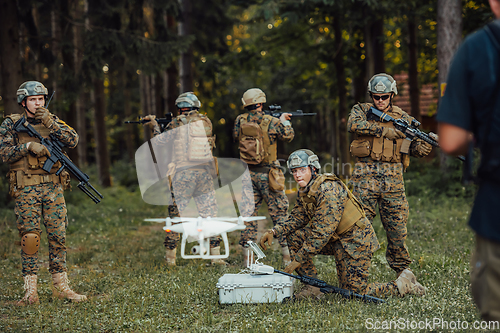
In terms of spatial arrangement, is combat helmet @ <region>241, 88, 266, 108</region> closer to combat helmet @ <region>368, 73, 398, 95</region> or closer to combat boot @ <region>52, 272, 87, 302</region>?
combat helmet @ <region>368, 73, 398, 95</region>

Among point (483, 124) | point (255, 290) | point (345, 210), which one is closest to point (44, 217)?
point (255, 290)

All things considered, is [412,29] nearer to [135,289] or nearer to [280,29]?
[280,29]

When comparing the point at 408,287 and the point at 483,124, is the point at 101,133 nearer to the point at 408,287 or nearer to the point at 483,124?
the point at 408,287

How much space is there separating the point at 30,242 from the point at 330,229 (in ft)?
11.6

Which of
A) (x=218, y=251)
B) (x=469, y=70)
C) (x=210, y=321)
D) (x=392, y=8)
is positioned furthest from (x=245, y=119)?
(x=392, y=8)

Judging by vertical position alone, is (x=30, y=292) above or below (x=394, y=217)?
below

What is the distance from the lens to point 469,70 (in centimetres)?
235

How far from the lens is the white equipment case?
5055 millimetres

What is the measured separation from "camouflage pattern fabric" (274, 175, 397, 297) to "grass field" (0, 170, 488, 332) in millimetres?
275

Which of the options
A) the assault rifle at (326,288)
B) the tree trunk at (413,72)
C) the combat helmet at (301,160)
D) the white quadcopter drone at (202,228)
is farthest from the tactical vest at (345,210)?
the tree trunk at (413,72)

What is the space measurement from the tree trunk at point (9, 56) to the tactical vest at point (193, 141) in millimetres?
4981

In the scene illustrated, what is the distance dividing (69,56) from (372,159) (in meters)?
10.9

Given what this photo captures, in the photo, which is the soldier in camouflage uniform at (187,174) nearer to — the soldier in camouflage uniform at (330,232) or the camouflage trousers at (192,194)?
the camouflage trousers at (192,194)

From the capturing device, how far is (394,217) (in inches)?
225
